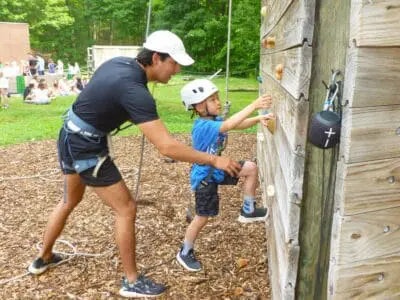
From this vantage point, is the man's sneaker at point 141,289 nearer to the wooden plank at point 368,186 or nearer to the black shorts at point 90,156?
the black shorts at point 90,156

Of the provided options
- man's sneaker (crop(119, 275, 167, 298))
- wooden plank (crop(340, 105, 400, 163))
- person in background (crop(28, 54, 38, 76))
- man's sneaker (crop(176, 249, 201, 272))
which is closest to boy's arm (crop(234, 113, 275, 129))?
man's sneaker (crop(176, 249, 201, 272))

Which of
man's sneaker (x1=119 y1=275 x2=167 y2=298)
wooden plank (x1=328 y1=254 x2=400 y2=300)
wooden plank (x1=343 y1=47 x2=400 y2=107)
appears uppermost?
wooden plank (x1=343 y1=47 x2=400 y2=107)

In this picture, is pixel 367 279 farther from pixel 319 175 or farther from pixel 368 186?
pixel 319 175

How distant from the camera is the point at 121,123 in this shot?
132 inches

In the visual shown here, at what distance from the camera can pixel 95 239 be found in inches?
187

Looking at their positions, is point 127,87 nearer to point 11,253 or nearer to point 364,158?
point 364,158

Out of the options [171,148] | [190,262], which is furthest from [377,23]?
[190,262]

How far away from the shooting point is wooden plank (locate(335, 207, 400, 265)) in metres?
1.79

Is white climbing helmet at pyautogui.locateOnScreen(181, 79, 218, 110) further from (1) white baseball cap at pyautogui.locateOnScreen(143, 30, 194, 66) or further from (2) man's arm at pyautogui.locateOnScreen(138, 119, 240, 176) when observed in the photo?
(2) man's arm at pyautogui.locateOnScreen(138, 119, 240, 176)

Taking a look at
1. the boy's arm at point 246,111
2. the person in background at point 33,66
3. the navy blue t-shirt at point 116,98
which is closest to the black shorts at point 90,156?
the navy blue t-shirt at point 116,98

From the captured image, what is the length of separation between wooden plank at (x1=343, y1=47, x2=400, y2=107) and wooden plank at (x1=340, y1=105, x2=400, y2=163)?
38 millimetres

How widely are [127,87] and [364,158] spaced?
1.69 m

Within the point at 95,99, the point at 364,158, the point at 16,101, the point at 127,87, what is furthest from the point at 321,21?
the point at 16,101

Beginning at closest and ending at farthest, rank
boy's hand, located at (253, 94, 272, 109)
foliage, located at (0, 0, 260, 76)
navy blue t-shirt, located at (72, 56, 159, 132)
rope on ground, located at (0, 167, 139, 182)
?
navy blue t-shirt, located at (72, 56, 159, 132)
boy's hand, located at (253, 94, 272, 109)
rope on ground, located at (0, 167, 139, 182)
foliage, located at (0, 0, 260, 76)
